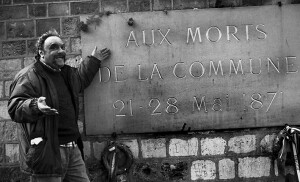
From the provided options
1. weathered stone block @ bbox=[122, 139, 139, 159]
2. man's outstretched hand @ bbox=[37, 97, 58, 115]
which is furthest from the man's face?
weathered stone block @ bbox=[122, 139, 139, 159]

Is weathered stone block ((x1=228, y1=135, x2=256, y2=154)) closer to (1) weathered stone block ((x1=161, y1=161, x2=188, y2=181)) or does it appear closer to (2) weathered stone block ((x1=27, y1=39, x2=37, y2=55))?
(1) weathered stone block ((x1=161, y1=161, x2=188, y2=181))

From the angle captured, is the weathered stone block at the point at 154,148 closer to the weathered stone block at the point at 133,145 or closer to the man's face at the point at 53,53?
the weathered stone block at the point at 133,145

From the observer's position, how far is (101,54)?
5.73 meters

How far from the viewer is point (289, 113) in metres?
5.75

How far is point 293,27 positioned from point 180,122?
1668mm

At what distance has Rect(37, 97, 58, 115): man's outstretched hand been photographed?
165 inches

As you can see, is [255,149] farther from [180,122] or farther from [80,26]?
[80,26]

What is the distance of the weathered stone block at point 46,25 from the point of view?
19.2 ft

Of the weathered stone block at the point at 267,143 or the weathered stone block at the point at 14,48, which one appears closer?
the weathered stone block at the point at 267,143

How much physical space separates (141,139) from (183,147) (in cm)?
49

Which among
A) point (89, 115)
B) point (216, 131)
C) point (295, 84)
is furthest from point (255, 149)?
point (89, 115)

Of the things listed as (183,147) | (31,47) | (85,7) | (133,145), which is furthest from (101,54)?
(183,147)

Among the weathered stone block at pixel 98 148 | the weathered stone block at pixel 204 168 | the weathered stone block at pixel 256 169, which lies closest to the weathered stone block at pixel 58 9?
the weathered stone block at pixel 98 148

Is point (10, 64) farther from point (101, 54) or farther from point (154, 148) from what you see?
point (154, 148)
